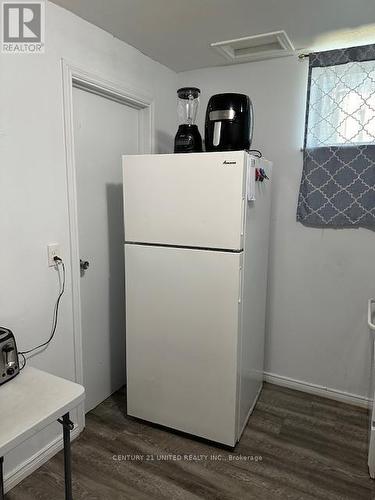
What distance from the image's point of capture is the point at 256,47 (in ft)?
7.82

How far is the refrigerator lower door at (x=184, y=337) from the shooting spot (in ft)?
6.51

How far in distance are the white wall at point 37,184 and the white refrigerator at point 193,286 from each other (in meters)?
0.40

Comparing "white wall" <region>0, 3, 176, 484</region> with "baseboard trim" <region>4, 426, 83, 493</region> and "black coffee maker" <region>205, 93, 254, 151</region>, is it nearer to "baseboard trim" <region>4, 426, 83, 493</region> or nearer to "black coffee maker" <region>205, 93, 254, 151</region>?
"baseboard trim" <region>4, 426, 83, 493</region>

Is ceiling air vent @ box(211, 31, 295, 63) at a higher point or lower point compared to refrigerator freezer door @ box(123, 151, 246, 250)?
higher

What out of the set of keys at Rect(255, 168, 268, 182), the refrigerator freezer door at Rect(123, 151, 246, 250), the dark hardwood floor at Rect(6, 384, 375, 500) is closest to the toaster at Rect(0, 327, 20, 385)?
the dark hardwood floor at Rect(6, 384, 375, 500)

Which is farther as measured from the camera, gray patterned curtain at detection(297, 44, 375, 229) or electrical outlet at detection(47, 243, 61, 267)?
Answer: gray patterned curtain at detection(297, 44, 375, 229)

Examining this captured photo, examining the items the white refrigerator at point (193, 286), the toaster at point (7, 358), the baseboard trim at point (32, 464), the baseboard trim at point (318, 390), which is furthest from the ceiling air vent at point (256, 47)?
the baseboard trim at point (32, 464)

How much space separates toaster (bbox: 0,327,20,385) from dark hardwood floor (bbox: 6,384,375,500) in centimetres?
73

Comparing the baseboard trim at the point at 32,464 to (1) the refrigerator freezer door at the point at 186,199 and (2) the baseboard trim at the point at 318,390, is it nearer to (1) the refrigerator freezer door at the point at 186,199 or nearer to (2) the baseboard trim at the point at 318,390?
(1) the refrigerator freezer door at the point at 186,199

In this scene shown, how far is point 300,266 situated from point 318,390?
0.94 metres

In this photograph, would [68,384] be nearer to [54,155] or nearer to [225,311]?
[225,311]

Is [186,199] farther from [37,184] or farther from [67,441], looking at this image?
[67,441]

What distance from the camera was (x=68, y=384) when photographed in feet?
4.93

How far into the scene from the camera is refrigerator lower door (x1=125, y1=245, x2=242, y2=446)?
1984mm
